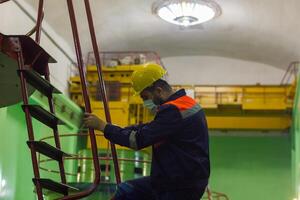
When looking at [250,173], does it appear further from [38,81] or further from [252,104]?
[38,81]

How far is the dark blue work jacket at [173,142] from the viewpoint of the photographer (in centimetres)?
477

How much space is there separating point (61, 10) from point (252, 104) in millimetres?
5151

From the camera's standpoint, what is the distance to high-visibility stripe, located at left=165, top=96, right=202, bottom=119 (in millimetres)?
4859

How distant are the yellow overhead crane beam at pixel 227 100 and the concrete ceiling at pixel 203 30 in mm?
891

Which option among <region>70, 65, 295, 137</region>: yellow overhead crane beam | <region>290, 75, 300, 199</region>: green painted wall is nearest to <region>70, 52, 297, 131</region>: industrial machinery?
<region>70, 65, 295, 137</region>: yellow overhead crane beam

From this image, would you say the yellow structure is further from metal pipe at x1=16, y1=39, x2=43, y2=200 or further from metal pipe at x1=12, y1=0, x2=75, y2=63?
metal pipe at x1=16, y1=39, x2=43, y2=200

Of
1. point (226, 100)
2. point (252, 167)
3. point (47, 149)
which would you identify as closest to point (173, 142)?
point (47, 149)

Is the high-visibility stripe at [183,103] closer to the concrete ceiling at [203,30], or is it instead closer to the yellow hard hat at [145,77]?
the yellow hard hat at [145,77]

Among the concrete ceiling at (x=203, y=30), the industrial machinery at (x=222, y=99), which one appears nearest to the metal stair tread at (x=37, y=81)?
the concrete ceiling at (x=203, y=30)

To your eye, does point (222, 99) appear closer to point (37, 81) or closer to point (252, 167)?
point (252, 167)

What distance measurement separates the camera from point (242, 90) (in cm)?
1412

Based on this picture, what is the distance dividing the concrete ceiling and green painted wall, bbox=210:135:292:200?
2.18 meters

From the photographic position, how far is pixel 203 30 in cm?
1373

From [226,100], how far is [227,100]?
0.02 m
